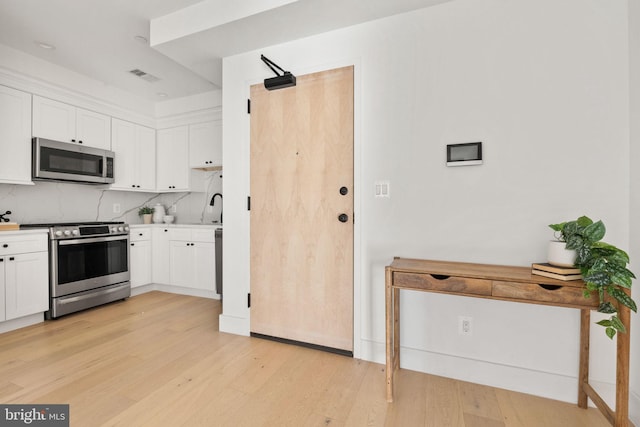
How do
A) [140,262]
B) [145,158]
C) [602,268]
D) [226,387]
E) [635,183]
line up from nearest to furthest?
[602,268], [635,183], [226,387], [140,262], [145,158]

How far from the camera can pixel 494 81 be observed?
1.88 m

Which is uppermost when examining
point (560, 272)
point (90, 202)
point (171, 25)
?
point (171, 25)

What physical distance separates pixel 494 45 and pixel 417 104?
1.78ft

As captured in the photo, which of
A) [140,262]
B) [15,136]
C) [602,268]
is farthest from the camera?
[140,262]

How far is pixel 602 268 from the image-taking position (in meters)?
1.31

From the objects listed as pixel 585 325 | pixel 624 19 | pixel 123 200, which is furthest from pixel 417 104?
pixel 123 200

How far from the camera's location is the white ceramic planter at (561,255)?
1469 mm

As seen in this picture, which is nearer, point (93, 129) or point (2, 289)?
point (2, 289)

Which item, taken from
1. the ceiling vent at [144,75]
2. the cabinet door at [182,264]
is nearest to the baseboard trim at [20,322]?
the cabinet door at [182,264]

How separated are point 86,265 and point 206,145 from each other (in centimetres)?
189

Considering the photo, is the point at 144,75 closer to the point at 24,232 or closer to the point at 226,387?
the point at 24,232

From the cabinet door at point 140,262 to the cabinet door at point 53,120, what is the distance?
1.39 m

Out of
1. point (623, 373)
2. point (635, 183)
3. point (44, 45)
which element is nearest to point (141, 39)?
point (44, 45)
